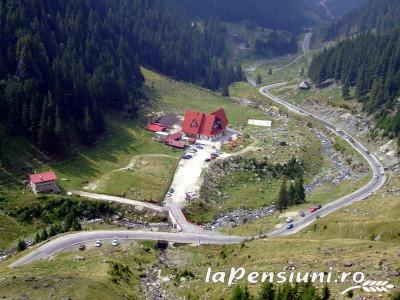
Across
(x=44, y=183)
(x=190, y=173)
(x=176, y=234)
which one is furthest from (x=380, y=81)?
(x=44, y=183)

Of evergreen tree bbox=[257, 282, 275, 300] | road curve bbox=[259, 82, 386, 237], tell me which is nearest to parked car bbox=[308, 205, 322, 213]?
road curve bbox=[259, 82, 386, 237]

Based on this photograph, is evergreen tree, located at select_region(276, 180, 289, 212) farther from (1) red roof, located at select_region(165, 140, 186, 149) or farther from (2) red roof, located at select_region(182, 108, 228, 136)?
(2) red roof, located at select_region(182, 108, 228, 136)

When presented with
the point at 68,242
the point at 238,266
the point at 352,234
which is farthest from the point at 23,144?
the point at 352,234

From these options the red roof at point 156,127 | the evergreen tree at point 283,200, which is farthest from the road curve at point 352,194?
the red roof at point 156,127

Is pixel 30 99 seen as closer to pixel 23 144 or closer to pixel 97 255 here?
pixel 23 144

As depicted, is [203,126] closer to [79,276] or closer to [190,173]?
[190,173]

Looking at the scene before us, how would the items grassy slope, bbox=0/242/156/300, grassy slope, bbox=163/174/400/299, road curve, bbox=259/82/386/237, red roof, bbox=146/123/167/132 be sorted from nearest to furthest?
1. grassy slope, bbox=163/174/400/299
2. grassy slope, bbox=0/242/156/300
3. road curve, bbox=259/82/386/237
4. red roof, bbox=146/123/167/132
